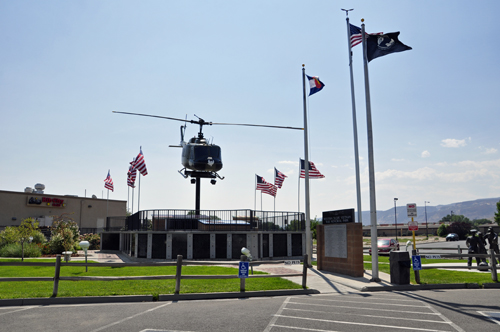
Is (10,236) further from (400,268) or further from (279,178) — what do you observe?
(400,268)

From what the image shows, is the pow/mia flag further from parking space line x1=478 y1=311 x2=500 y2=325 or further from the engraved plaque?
parking space line x1=478 y1=311 x2=500 y2=325

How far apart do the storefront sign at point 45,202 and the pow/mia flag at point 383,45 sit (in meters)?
50.6

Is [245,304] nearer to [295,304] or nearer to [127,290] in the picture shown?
[295,304]

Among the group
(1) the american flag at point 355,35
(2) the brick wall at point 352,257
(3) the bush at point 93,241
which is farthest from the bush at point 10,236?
(1) the american flag at point 355,35

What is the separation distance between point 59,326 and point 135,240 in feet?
68.4

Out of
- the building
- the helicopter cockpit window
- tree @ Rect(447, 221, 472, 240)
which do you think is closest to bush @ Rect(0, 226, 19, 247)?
the building

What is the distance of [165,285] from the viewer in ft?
43.4

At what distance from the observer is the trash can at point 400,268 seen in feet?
45.7

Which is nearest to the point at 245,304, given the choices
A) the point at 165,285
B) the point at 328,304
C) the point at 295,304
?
the point at 295,304

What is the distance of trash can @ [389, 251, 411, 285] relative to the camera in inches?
549

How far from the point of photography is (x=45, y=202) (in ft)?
177

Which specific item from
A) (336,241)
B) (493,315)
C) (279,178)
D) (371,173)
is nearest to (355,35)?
(371,173)

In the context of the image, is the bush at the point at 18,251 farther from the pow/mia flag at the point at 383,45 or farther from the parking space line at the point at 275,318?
the pow/mia flag at the point at 383,45

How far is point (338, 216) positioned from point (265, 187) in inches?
580
